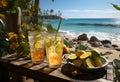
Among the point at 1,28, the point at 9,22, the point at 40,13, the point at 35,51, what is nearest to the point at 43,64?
the point at 35,51

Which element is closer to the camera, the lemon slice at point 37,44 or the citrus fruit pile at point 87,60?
the citrus fruit pile at point 87,60

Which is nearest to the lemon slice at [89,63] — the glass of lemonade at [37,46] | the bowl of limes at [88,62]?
the bowl of limes at [88,62]

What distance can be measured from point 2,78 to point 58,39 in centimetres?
61

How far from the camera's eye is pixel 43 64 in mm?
1317

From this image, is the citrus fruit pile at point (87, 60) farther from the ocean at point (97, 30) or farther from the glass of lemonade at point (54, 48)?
the ocean at point (97, 30)

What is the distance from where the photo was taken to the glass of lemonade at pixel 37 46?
51.8 inches

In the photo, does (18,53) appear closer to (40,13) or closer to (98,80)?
(98,80)

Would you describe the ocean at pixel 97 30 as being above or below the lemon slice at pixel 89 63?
below

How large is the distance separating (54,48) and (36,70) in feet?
0.61

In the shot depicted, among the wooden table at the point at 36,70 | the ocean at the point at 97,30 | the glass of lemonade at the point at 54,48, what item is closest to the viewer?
the wooden table at the point at 36,70

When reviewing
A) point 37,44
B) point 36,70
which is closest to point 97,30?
point 37,44

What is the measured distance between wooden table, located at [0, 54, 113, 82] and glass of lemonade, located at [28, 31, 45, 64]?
0.05 metres

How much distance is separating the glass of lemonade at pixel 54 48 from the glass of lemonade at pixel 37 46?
79 millimetres

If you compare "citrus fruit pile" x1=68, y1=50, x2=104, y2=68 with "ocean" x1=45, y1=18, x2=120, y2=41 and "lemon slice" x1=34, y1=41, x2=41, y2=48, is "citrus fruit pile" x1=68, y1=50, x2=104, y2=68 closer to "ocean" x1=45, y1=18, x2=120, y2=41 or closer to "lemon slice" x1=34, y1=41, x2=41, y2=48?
"lemon slice" x1=34, y1=41, x2=41, y2=48
